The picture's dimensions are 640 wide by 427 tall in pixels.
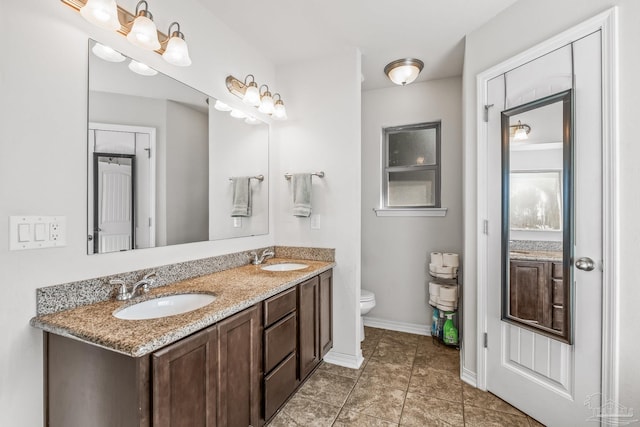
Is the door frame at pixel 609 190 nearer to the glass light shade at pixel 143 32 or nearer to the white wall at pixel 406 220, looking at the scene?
the white wall at pixel 406 220

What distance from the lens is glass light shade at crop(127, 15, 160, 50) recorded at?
4.23ft

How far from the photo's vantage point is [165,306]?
142 cm

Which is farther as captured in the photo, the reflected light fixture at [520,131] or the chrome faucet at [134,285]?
the reflected light fixture at [520,131]

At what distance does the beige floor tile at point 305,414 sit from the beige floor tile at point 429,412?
43 cm

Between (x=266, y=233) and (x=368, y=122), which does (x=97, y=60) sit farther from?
(x=368, y=122)

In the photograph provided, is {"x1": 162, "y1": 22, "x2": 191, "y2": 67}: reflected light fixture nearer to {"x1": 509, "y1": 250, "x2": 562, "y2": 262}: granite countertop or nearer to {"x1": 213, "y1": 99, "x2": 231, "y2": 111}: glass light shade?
{"x1": 213, "y1": 99, "x2": 231, "y2": 111}: glass light shade

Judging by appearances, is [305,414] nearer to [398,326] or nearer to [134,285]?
[134,285]

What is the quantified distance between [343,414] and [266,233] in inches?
55.3

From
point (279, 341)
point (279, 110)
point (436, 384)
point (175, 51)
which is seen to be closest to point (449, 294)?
point (436, 384)

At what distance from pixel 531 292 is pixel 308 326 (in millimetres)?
1408

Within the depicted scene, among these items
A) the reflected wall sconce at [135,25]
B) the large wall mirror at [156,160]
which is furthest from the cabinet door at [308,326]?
the reflected wall sconce at [135,25]

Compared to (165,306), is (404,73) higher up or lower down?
higher up

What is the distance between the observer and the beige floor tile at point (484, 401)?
1812mm

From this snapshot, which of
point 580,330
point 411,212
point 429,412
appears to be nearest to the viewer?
point 580,330
